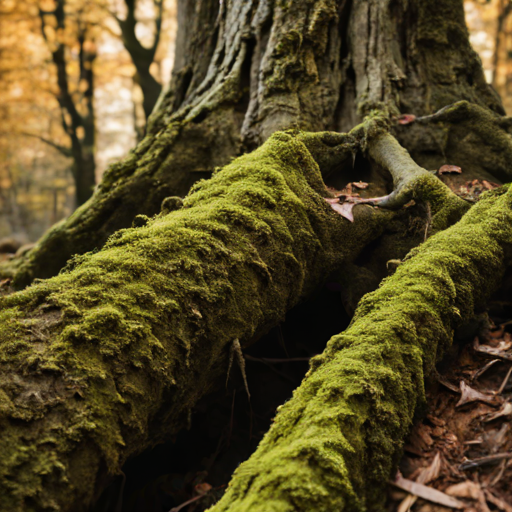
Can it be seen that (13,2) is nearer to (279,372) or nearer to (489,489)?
(279,372)

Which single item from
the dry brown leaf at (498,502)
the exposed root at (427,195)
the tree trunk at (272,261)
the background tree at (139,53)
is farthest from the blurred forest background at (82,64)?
the dry brown leaf at (498,502)

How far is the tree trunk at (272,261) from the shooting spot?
153 centimetres

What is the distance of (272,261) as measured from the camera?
2.49 metres

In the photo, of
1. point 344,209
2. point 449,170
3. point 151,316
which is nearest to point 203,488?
point 151,316

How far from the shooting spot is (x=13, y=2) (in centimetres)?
1373

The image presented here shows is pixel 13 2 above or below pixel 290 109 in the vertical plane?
above

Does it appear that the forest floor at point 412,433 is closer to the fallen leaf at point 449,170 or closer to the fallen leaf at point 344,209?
the fallen leaf at point 449,170

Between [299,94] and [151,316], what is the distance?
2918 millimetres

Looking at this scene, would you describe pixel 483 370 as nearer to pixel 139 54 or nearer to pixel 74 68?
pixel 139 54

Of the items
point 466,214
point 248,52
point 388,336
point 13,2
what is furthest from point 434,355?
point 13,2

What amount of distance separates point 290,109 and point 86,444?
3.28 metres

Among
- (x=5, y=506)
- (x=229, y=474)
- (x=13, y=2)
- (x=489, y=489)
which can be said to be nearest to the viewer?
(x=5, y=506)

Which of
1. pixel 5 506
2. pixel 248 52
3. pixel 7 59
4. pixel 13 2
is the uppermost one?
pixel 13 2

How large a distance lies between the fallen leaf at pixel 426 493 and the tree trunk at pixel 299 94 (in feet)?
9.95
